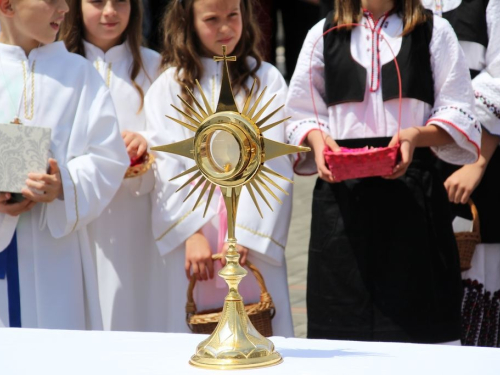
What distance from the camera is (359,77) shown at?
3.25 m

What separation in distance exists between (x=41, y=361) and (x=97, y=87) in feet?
5.37

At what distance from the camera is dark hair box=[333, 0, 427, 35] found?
324cm

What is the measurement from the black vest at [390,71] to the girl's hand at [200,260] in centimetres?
69

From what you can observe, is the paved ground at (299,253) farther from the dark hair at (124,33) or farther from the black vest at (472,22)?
the black vest at (472,22)

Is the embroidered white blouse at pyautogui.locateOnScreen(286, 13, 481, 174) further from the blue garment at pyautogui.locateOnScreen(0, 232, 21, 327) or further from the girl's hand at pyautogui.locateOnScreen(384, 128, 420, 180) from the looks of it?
the blue garment at pyautogui.locateOnScreen(0, 232, 21, 327)

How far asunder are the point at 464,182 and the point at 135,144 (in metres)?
1.22

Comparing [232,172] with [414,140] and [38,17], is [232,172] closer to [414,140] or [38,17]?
[414,140]

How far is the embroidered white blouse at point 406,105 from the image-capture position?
3.22 meters

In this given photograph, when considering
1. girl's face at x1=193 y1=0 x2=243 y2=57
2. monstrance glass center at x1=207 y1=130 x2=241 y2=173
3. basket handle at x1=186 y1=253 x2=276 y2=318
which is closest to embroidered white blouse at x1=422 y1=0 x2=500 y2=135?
girl's face at x1=193 y1=0 x2=243 y2=57

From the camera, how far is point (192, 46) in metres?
3.68

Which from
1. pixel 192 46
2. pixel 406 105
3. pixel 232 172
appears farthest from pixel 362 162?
pixel 232 172

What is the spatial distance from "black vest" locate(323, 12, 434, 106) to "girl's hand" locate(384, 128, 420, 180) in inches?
6.8

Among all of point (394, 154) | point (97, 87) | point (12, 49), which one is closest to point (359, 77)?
point (394, 154)


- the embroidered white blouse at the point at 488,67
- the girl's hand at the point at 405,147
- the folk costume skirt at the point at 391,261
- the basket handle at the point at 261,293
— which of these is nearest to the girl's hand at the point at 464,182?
the embroidered white blouse at the point at 488,67
